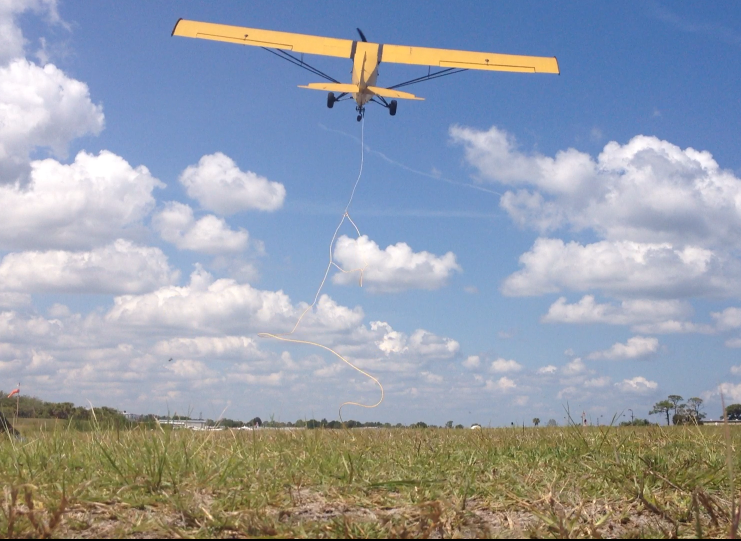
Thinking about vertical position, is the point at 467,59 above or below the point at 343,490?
above

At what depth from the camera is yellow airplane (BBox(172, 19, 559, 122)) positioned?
20.9 m

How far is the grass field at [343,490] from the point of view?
11.9 ft

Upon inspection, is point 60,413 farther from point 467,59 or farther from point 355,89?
point 467,59

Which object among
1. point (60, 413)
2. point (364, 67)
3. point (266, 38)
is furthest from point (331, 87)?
point (60, 413)

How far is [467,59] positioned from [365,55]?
3754mm

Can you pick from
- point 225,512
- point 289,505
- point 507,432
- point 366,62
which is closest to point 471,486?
point 289,505

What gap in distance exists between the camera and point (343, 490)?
4184 mm

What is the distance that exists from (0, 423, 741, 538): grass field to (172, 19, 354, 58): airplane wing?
18729mm

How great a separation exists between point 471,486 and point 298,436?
224cm

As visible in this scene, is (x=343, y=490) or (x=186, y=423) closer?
(x=343, y=490)

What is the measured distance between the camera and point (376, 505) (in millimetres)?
3955

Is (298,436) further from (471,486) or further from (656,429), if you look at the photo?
(656,429)

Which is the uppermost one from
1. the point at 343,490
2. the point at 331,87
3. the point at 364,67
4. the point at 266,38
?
the point at 266,38

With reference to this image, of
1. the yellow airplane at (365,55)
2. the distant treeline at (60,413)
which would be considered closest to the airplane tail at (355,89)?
the yellow airplane at (365,55)
